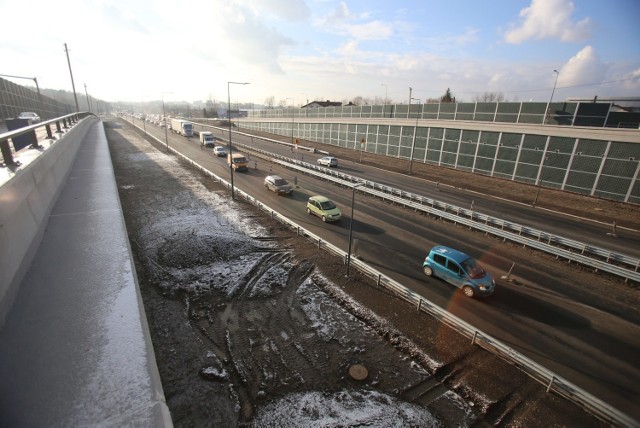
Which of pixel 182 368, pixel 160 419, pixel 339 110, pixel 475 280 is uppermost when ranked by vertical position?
pixel 339 110

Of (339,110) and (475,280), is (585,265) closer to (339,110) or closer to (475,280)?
(475,280)

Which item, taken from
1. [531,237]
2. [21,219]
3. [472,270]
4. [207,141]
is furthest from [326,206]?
[207,141]

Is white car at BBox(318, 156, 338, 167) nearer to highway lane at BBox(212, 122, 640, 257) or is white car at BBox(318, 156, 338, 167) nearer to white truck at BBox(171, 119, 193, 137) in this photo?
highway lane at BBox(212, 122, 640, 257)

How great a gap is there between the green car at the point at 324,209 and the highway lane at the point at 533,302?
2.28ft

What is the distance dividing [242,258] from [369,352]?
9455 millimetres

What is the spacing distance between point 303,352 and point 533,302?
36.6 ft

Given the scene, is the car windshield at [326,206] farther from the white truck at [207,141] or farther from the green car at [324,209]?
the white truck at [207,141]

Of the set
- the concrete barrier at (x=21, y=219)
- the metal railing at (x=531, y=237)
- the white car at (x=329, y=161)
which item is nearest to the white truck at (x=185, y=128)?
the white car at (x=329, y=161)

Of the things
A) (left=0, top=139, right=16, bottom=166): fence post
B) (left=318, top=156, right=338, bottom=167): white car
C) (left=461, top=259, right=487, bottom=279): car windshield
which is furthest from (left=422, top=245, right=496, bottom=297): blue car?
(left=318, top=156, right=338, bottom=167): white car

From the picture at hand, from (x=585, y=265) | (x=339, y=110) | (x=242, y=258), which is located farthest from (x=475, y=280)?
(x=339, y=110)

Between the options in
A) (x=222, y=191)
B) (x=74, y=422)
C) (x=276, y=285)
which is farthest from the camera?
(x=222, y=191)

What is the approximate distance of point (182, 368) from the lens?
33.8ft

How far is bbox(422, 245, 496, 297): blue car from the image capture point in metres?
14.3

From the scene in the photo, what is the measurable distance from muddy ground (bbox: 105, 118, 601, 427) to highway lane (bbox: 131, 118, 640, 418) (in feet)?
6.09
